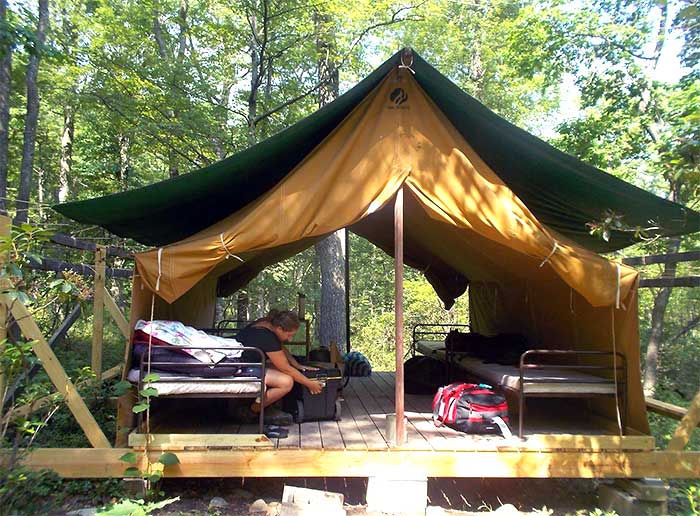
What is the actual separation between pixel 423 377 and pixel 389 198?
9.70 ft

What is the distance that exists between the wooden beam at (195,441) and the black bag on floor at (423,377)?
2.71 meters

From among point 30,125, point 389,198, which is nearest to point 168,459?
point 389,198

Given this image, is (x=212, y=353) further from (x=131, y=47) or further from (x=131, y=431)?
(x=131, y=47)

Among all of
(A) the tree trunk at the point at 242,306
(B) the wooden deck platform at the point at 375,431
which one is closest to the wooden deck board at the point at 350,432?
(B) the wooden deck platform at the point at 375,431

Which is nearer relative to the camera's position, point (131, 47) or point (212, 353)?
point (212, 353)

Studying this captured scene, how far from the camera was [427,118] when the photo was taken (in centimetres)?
450

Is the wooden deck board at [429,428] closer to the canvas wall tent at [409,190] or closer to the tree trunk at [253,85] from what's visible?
the canvas wall tent at [409,190]

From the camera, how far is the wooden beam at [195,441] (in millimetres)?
4043

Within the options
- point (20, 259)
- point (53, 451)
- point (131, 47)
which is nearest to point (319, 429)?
point (53, 451)

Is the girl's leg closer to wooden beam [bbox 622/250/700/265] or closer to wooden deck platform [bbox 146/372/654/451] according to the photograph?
wooden deck platform [bbox 146/372/654/451]

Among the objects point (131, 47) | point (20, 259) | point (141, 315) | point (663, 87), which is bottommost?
point (141, 315)

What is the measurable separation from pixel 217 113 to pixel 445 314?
28.7 ft

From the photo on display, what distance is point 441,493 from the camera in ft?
15.6

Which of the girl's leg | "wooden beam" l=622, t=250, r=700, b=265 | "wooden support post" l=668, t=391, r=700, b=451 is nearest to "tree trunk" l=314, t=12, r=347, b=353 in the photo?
"wooden beam" l=622, t=250, r=700, b=265
